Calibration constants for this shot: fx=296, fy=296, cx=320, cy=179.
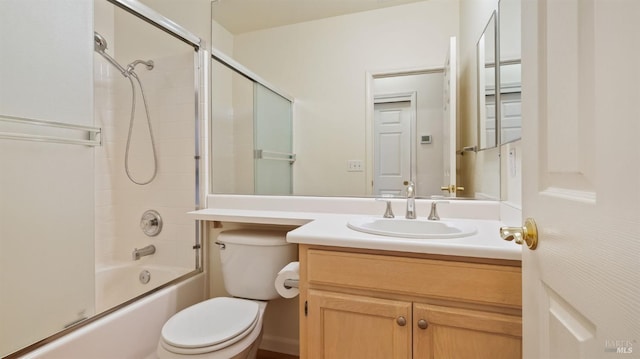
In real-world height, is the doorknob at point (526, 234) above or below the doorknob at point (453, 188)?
below

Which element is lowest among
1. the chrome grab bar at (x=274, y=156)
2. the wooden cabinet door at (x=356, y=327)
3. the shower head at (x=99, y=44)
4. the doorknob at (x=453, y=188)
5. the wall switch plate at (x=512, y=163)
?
the wooden cabinet door at (x=356, y=327)

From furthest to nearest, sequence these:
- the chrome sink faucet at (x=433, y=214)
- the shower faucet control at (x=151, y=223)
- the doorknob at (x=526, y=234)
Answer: the shower faucet control at (x=151, y=223)
the chrome sink faucet at (x=433, y=214)
the doorknob at (x=526, y=234)

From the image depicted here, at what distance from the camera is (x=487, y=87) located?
1.32 m

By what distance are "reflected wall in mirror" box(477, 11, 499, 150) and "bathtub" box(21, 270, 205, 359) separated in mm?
1767

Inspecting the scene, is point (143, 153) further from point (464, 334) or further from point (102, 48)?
point (464, 334)

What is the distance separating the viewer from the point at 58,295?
125cm

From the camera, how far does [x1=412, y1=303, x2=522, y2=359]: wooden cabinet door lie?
0.88 m

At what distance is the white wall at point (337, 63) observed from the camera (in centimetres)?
159

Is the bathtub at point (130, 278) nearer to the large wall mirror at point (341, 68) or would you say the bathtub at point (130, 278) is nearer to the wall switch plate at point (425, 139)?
the large wall mirror at point (341, 68)

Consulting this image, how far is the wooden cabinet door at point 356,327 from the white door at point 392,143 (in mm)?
723

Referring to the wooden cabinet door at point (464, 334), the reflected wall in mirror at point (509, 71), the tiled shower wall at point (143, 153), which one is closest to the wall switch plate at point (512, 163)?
the reflected wall in mirror at point (509, 71)

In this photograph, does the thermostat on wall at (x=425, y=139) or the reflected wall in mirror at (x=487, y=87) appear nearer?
the reflected wall in mirror at (x=487, y=87)

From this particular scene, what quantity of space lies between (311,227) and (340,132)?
725mm

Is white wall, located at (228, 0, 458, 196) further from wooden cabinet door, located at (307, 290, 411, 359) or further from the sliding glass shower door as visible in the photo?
wooden cabinet door, located at (307, 290, 411, 359)
